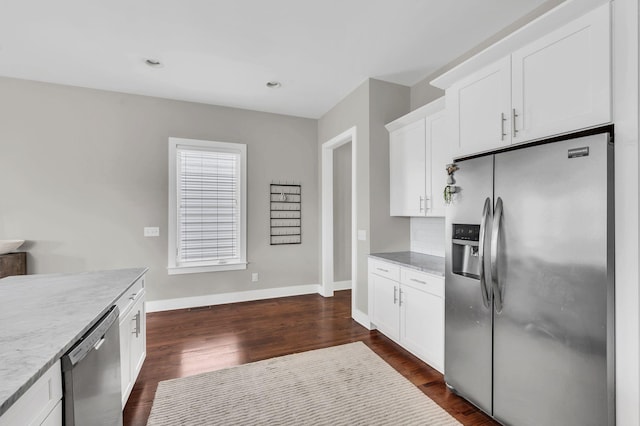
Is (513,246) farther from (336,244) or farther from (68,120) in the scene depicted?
(68,120)

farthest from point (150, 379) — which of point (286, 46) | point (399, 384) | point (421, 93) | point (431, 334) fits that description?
point (421, 93)

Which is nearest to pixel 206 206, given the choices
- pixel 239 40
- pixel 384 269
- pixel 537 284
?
pixel 239 40

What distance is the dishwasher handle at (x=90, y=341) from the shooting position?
1.13 m

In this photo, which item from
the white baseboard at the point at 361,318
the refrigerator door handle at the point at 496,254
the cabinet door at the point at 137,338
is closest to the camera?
the refrigerator door handle at the point at 496,254

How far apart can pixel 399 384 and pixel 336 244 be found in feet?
10.1

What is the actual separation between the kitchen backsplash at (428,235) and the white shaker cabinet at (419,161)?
1.03 feet

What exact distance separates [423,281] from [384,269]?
2.00ft

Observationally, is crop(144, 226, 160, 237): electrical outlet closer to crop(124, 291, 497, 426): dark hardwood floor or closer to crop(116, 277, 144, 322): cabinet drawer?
crop(124, 291, 497, 426): dark hardwood floor

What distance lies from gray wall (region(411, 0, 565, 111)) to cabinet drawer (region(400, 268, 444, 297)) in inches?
79.5

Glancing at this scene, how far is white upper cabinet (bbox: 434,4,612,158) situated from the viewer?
58.4 inches

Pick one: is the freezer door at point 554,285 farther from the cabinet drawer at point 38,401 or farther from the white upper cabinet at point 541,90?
the cabinet drawer at point 38,401

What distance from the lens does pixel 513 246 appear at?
179 cm

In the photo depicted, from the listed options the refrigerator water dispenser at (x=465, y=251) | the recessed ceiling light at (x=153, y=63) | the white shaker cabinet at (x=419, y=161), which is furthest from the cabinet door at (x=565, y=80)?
the recessed ceiling light at (x=153, y=63)

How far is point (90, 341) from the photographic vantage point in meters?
1.27
